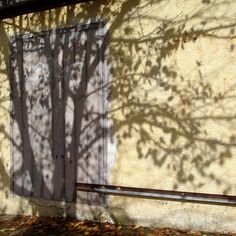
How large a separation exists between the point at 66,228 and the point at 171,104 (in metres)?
2.52

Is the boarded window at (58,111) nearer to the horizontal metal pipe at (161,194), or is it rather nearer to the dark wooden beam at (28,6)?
the horizontal metal pipe at (161,194)

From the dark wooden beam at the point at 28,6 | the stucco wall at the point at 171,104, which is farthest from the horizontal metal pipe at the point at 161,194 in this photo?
the dark wooden beam at the point at 28,6

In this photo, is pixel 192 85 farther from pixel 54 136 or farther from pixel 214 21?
pixel 54 136

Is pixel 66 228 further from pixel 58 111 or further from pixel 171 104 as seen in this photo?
pixel 171 104

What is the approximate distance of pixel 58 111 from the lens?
702 cm

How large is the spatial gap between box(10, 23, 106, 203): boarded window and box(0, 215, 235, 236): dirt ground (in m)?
0.39

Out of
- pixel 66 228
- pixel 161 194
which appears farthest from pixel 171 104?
pixel 66 228

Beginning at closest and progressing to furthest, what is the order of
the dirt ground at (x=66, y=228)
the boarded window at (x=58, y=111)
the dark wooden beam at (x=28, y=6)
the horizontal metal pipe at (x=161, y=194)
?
the horizontal metal pipe at (x=161, y=194), the dirt ground at (x=66, y=228), the boarded window at (x=58, y=111), the dark wooden beam at (x=28, y=6)

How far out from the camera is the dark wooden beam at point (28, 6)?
23.0ft

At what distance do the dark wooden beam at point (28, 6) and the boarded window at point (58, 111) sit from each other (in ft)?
1.42

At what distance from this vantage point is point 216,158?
5.72m

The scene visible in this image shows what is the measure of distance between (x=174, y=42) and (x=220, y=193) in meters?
2.19

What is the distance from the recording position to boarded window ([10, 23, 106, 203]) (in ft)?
21.8

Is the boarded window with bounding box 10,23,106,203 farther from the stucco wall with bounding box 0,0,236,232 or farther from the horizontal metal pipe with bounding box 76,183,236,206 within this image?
the stucco wall with bounding box 0,0,236,232
